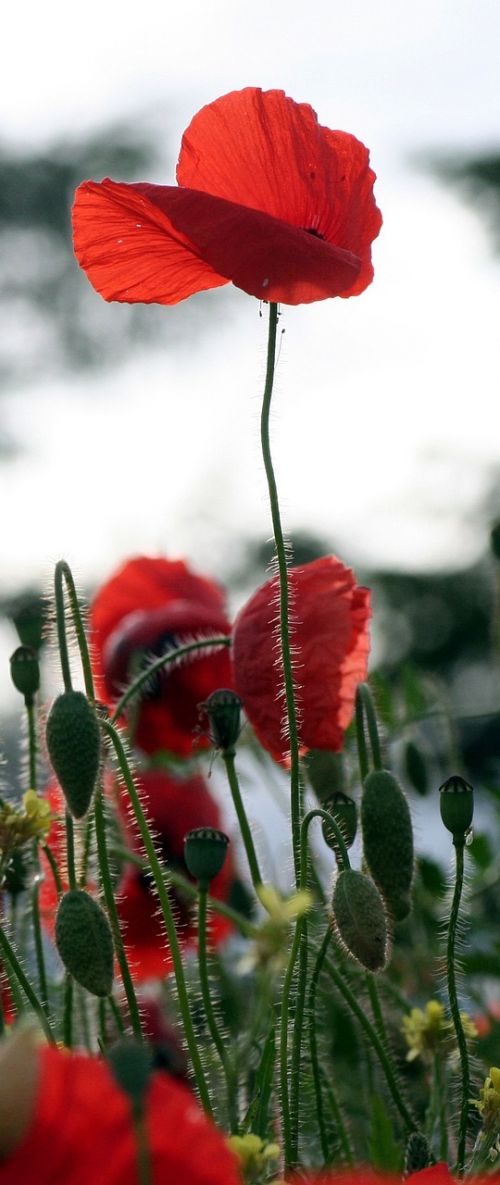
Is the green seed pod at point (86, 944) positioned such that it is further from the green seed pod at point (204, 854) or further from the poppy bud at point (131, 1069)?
the poppy bud at point (131, 1069)

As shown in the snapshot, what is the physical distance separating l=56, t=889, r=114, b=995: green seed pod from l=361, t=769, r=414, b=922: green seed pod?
6.5 inches

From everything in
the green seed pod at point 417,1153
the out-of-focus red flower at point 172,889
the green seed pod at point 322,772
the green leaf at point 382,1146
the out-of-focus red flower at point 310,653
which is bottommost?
the green seed pod at point 417,1153

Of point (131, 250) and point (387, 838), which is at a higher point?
point (131, 250)

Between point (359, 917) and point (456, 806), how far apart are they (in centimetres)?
7

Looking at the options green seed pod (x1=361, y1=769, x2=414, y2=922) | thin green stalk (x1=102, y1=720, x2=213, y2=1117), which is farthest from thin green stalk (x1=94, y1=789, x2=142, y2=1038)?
green seed pod (x1=361, y1=769, x2=414, y2=922)

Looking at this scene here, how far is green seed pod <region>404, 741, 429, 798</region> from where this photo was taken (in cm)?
133

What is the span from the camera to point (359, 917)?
2.32 ft

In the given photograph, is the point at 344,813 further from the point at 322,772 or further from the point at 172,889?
the point at 172,889

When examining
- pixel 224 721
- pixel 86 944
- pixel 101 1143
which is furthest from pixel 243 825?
pixel 101 1143

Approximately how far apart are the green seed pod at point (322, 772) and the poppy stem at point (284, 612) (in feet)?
0.69

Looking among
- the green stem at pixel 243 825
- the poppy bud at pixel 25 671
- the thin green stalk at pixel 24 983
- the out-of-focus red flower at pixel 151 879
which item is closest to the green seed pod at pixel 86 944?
the thin green stalk at pixel 24 983

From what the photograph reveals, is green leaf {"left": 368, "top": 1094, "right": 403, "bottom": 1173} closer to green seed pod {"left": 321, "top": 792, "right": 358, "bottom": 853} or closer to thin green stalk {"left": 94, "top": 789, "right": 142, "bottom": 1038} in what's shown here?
thin green stalk {"left": 94, "top": 789, "right": 142, "bottom": 1038}

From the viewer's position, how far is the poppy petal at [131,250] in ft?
2.68

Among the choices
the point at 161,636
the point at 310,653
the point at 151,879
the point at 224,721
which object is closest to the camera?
the point at 224,721
